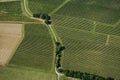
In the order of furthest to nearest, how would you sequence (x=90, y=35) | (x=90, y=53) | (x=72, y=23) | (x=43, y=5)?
(x=43, y=5) < (x=72, y=23) < (x=90, y=35) < (x=90, y=53)

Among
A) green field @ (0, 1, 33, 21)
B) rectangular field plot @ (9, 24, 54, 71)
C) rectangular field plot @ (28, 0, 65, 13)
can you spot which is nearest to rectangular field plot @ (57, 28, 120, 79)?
rectangular field plot @ (9, 24, 54, 71)

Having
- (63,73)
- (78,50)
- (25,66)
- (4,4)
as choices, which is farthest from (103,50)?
(4,4)

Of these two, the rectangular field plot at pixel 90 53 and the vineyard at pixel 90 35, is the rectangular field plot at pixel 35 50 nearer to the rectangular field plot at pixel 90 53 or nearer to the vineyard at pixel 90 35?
the vineyard at pixel 90 35

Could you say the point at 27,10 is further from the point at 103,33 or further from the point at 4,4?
the point at 103,33

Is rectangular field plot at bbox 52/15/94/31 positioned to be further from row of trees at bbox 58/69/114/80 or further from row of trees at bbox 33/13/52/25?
row of trees at bbox 58/69/114/80

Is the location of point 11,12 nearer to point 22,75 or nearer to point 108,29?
point 22,75

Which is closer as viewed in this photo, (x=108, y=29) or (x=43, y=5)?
(x=108, y=29)

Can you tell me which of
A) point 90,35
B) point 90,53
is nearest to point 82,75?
point 90,53
